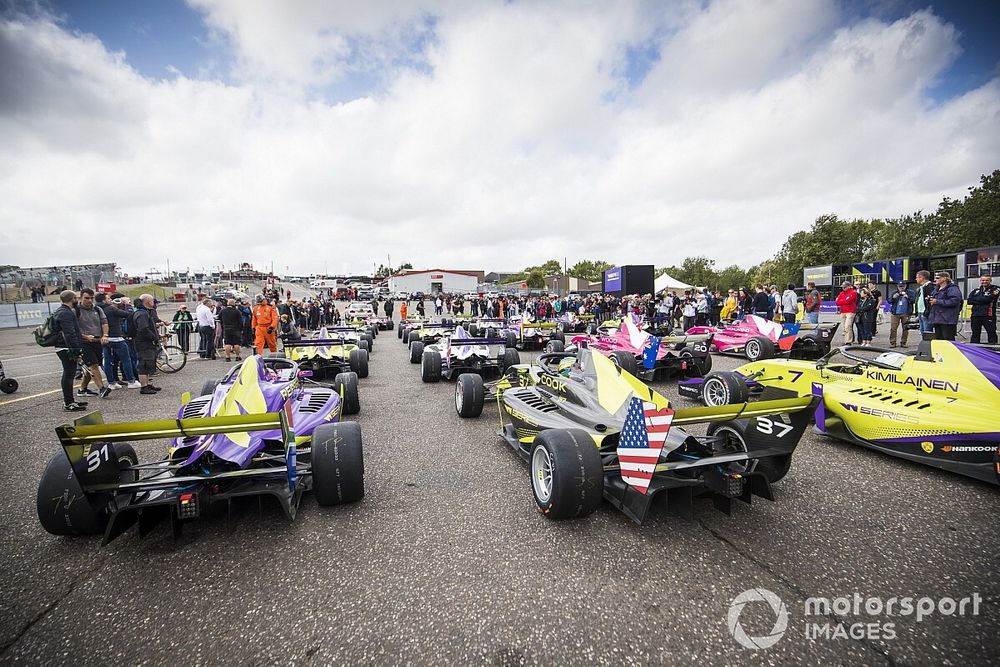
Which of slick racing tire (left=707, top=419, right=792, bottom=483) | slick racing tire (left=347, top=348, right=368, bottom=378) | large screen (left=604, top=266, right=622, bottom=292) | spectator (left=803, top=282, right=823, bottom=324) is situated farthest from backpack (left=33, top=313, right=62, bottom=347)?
large screen (left=604, top=266, right=622, bottom=292)

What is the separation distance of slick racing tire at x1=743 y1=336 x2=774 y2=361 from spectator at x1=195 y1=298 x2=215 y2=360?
13396 millimetres

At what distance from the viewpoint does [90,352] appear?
22.1 feet

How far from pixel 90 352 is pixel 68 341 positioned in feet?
1.90

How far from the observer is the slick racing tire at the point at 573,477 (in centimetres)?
278

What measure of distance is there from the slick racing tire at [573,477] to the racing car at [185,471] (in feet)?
4.65

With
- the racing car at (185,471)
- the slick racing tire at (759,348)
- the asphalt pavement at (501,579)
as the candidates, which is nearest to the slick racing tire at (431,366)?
the asphalt pavement at (501,579)

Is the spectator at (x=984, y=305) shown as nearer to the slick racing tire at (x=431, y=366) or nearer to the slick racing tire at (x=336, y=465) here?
the slick racing tire at (x=431, y=366)

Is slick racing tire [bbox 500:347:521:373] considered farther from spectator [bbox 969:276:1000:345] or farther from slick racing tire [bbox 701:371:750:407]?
spectator [bbox 969:276:1000:345]

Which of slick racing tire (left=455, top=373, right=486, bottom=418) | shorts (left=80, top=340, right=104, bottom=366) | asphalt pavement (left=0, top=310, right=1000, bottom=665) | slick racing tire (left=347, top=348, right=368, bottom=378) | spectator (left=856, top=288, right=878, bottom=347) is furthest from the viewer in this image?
spectator (left=856, top=288, right=878, bottom=347)

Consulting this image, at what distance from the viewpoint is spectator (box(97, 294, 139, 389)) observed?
24.5 ft

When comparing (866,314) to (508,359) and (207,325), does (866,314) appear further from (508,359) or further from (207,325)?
(207,325)

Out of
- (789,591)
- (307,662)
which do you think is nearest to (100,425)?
(307,662)

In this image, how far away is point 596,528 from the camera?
2898 millimetres

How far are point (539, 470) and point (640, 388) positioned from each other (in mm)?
1061
